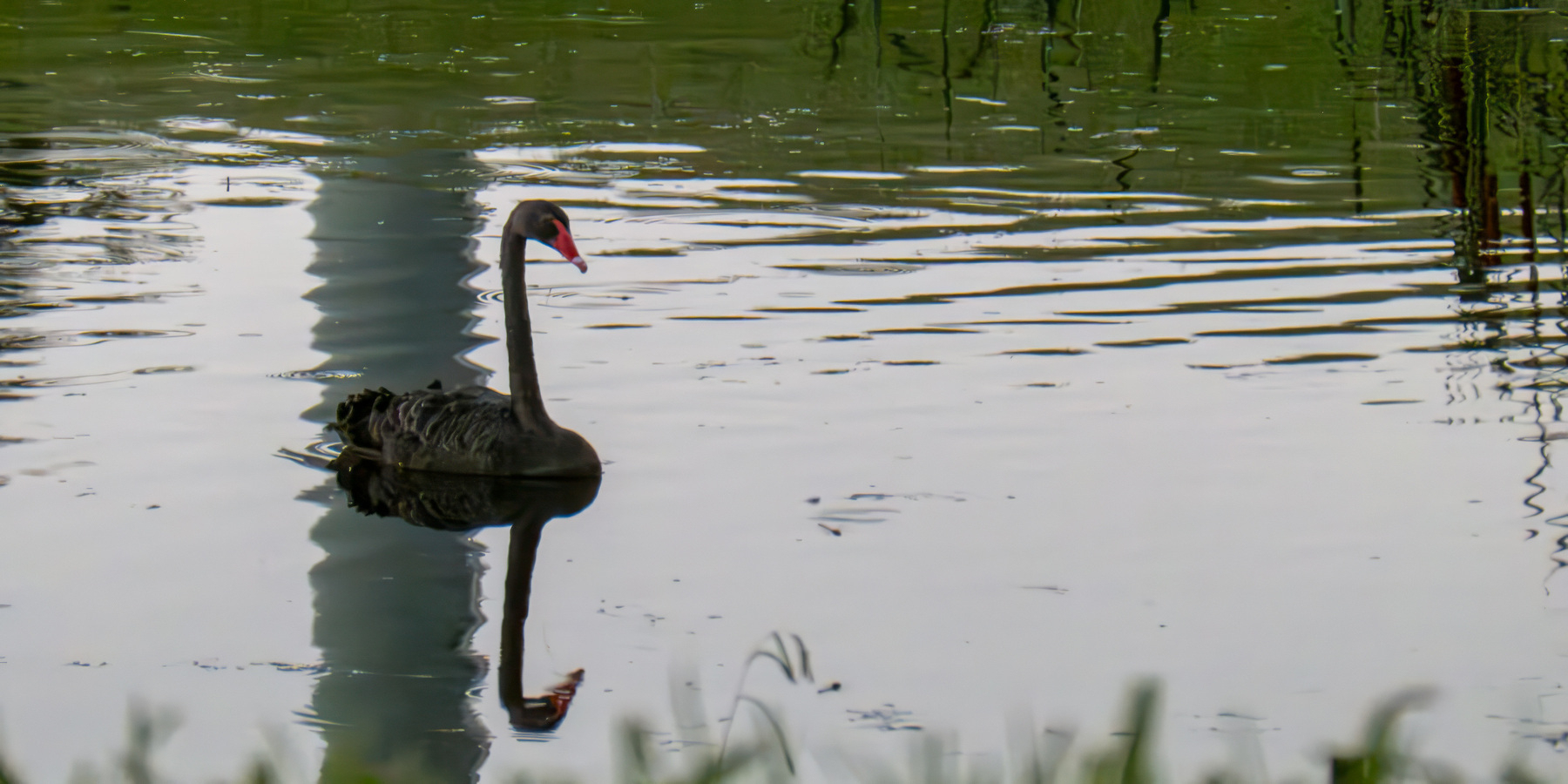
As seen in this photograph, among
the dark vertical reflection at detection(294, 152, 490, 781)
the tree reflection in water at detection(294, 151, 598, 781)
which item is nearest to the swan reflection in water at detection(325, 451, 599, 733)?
the tree reflection in water at detection(294, 151, 598, 781)

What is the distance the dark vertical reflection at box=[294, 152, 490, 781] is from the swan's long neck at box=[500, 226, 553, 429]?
0.66m

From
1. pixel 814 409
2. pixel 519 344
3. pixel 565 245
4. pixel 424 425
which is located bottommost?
pixel 814 409

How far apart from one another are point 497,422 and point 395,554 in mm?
932

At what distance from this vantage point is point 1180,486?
6.19m

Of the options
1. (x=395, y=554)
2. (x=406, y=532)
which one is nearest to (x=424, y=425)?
(x=406, y=532)

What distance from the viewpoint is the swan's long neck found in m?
6.48

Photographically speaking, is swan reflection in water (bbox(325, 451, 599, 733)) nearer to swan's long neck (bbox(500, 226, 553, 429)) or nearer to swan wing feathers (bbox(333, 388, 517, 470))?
swan wing feathers (bbox(333, 388, 517, 470))

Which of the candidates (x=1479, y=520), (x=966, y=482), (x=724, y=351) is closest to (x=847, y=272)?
(x=724, y=351)

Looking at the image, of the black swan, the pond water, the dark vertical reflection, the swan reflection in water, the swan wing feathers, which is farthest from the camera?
the swan wing feathers

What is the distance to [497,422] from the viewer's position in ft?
21.4

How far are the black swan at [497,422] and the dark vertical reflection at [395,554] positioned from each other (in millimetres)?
529

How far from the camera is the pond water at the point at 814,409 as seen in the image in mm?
4582

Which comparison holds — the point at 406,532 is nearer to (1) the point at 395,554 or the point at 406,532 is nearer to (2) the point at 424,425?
(1) the point at 395,554

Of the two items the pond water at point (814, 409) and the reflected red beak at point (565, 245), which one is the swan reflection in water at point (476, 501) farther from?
the reflected red beak at point (565, 245)
